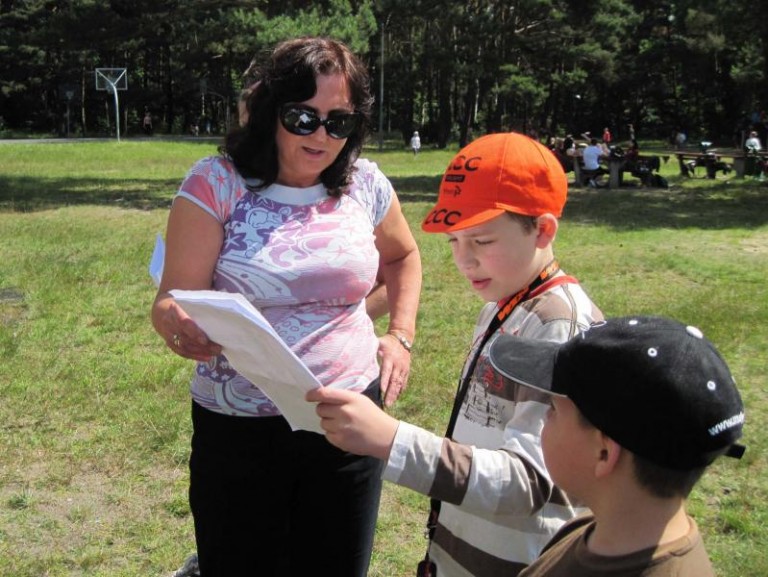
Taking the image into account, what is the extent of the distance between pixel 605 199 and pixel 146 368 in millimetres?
12374

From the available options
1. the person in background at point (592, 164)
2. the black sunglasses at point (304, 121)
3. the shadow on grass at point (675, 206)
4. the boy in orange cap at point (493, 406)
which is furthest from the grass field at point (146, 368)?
the person in background at point (592, 164)

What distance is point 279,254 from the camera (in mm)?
2016

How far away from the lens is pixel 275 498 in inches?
83.0

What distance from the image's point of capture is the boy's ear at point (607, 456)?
1160mm

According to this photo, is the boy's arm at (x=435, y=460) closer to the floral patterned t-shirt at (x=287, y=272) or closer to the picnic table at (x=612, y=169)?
the floral patterned t-shirt at (x=287, y=272)

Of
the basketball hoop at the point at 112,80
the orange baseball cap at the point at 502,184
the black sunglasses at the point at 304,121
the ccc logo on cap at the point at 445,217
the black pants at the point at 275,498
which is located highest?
the basketball hoop at the point at 112,80

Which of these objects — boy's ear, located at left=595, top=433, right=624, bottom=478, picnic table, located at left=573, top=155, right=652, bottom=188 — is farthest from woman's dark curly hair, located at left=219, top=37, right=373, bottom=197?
picnic table, located at left=573, top=155, right=652, bottom=188

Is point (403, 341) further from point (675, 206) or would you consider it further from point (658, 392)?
point (675, 206)

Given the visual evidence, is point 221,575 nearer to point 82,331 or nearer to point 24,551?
point 24,551

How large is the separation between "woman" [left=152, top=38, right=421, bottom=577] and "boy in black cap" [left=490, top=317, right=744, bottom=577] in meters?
0.90

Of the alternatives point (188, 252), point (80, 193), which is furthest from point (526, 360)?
point (80, 193)

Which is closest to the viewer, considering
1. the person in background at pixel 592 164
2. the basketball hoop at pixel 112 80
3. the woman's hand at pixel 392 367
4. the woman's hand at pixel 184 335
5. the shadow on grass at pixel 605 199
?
the woman's hand at pixel 184 335

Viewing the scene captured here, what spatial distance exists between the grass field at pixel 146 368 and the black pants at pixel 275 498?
118 cm

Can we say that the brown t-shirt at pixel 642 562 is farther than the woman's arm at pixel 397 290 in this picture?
No
